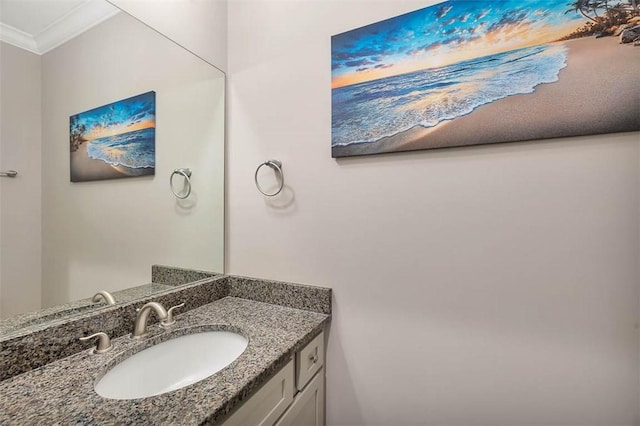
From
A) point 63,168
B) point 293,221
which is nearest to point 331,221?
point 293,221

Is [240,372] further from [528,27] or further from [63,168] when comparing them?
[528,27]

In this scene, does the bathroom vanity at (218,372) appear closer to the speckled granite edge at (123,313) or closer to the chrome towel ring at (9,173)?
the speckled granite edge at (123,313)

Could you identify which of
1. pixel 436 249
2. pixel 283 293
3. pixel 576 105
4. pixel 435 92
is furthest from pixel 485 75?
pixel 283 293

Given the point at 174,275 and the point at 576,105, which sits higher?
the point at 576,105

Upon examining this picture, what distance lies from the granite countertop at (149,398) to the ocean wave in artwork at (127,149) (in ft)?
2.14

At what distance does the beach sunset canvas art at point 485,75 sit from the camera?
2.50ft

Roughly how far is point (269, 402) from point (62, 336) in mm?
639

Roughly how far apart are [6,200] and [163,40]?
0.85 meters

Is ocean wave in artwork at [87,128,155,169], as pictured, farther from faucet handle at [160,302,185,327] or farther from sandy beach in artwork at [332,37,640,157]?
sandy beach in artwork at [332,37,640,157]

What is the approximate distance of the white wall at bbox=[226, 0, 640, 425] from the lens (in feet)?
2.58

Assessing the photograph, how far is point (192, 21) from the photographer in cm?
125

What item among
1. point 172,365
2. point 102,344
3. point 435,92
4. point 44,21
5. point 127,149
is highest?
point 44,21

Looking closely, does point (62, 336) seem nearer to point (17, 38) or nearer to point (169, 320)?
point (169, 320)

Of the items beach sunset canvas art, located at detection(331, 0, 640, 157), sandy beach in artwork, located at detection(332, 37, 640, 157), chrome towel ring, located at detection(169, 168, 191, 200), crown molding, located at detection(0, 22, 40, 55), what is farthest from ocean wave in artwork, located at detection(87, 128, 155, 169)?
sandy beach in artwork, located at detection(332, 37, 640, 157)
